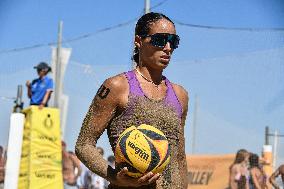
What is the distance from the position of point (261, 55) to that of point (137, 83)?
7.07 metres

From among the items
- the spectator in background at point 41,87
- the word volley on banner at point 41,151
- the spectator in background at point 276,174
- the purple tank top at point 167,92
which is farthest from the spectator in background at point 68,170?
the purple tank top at point 167,92

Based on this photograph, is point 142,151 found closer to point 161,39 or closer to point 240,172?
point 161,39

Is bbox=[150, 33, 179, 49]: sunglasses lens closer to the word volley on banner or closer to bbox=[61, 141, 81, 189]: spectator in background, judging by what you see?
the word volley on banner

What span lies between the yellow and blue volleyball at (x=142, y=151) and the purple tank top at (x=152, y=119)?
272 millimetres

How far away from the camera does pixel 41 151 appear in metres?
11.2

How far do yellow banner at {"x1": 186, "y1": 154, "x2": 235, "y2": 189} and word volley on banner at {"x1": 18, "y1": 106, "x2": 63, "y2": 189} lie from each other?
8.21 ft

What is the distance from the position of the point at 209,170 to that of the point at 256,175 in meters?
1.33

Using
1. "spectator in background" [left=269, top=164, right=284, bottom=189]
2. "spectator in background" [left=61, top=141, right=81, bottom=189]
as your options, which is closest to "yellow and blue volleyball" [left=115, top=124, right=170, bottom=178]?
"spectator in background" [left=269, top=164, right=284, bottom=189]

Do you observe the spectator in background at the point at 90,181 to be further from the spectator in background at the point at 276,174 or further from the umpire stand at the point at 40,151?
the spectator in background at the point at 276,174

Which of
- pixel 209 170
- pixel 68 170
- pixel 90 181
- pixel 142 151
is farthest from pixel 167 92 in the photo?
pixel 90 181

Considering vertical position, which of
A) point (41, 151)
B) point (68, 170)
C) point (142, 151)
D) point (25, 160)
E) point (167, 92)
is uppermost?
point (167, 92)

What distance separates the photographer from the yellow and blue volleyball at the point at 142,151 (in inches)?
122

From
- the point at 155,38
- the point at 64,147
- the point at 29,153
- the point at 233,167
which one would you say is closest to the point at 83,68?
the point at 64,147

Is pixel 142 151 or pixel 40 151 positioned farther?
pixel 40 151
